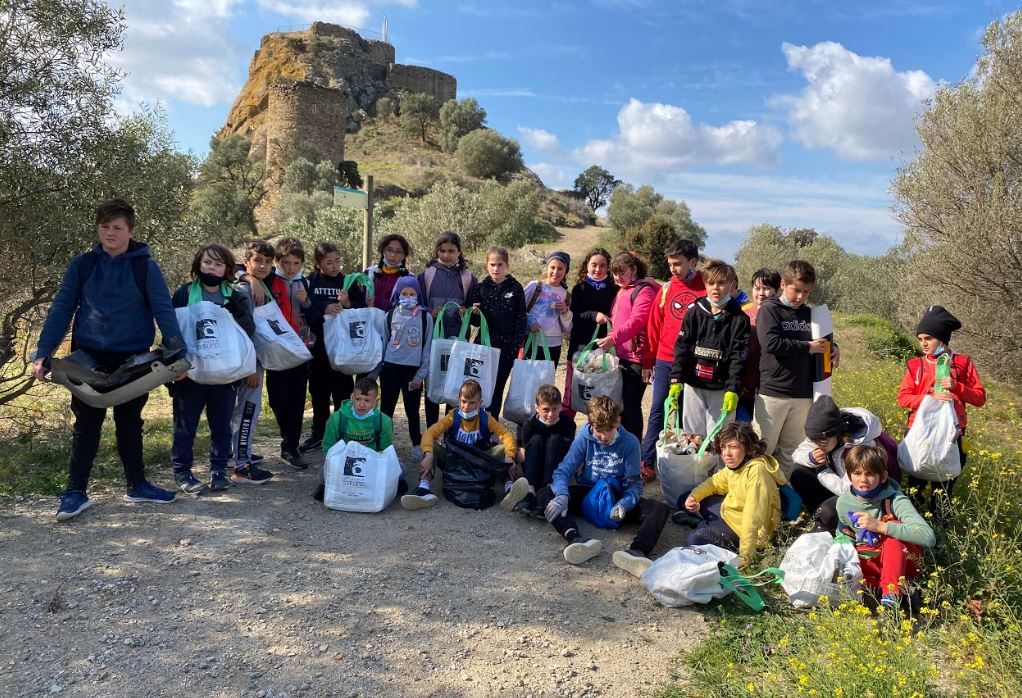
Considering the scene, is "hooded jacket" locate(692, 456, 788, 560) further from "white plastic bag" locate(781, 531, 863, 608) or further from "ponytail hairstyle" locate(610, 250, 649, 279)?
"ponytail hairstyle" locate(610, 250, 649, 279)

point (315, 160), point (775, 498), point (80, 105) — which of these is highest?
point (315, 160)

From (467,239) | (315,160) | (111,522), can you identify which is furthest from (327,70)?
(111,522)

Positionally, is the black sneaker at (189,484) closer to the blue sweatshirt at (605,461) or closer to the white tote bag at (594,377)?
the blue sweatshirt at (605,461)

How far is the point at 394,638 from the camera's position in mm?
3426

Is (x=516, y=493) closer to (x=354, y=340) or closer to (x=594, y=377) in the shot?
(x=594, y=377)

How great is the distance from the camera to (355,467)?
483cm

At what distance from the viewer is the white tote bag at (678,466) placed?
15.9 ft

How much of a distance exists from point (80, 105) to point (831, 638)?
24.9 ft

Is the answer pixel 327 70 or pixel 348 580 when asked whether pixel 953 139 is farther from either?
pixel 327 70

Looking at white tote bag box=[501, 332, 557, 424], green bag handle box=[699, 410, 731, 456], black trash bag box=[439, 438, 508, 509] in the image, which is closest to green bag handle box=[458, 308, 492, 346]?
white tote bag box=[501, 332, 557, 424]

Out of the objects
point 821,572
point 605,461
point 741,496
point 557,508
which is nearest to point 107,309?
point 557,508

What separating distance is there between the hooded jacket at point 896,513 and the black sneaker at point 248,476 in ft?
13.8

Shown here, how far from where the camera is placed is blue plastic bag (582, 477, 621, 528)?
4711 millimetres

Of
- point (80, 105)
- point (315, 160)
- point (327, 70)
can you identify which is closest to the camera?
point (80, 105)
